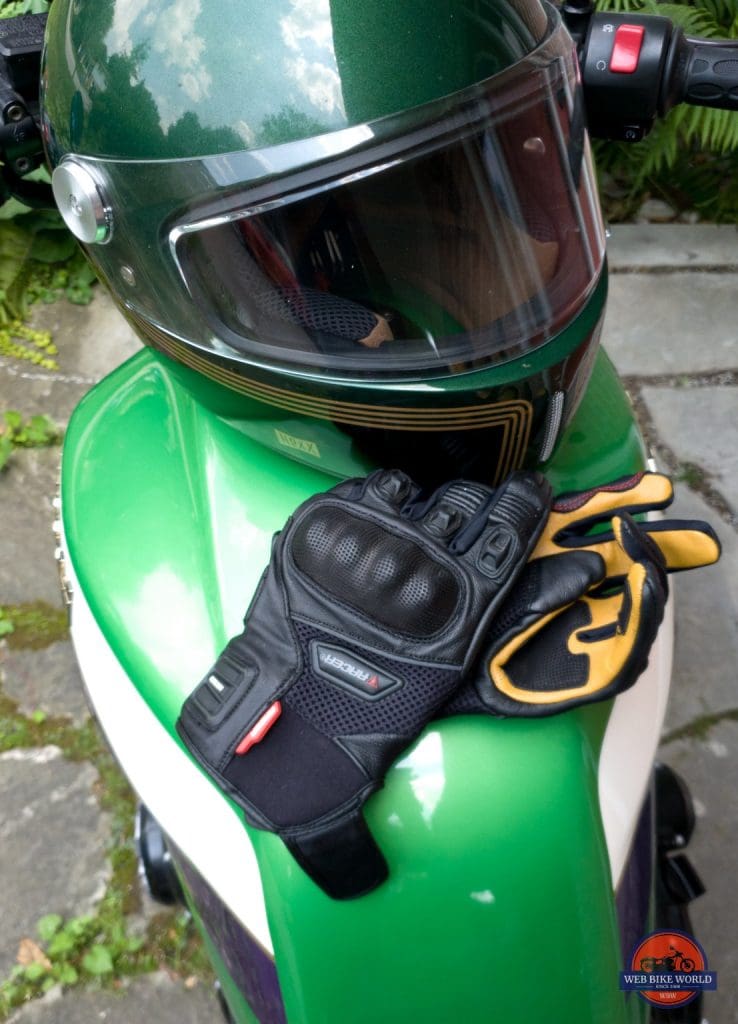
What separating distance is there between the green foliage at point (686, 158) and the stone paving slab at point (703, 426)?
72 centimetres

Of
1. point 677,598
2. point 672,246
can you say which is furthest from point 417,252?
point 672,246

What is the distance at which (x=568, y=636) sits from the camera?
37.9 inches

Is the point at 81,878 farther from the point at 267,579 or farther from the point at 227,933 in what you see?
the point at 267,579

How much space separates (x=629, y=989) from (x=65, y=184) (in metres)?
1.06

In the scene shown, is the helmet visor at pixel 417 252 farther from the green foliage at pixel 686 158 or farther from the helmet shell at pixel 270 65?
the green foliage at pixel 686 158

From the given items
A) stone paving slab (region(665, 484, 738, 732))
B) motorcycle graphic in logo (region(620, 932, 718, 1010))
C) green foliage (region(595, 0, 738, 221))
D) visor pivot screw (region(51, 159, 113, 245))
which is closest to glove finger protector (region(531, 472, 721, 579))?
motorcycle graphic in logo (region(620, 932, 718, 1010))

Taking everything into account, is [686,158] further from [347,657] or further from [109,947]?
[109,947]

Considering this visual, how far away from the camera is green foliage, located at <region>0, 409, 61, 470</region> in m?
2.22

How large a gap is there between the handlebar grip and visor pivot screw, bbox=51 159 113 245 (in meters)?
0.70

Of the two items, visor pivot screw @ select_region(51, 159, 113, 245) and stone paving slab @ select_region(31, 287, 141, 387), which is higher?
visor pivot screw @ select_region(51, 159, 113, 245)

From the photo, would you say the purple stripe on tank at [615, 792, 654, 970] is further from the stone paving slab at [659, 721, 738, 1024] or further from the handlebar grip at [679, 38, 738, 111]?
the handlebar grip at [679, 38, 738, 111]

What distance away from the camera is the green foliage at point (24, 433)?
2221 millimetres

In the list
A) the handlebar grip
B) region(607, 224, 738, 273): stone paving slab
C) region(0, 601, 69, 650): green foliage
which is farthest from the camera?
region(607, 224, 738, 273): stone paving slab

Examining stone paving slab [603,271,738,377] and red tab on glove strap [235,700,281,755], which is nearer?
red tab on glove strap [235,700,281,755]
